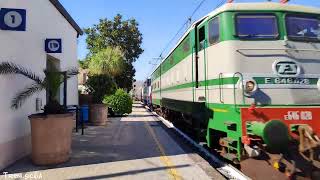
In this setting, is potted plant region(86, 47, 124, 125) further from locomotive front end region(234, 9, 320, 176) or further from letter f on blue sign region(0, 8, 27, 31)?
locomotive front end region(234, 9, 320, 176)

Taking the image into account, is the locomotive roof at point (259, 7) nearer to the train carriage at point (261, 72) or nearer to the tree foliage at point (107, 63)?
the train carriage at point (261, 72)

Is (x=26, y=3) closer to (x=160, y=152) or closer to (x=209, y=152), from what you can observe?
(x=160, y=152)

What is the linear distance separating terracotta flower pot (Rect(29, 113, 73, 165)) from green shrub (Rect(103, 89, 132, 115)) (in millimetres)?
18172

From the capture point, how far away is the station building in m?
9.63

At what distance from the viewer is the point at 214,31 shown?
32.2ft

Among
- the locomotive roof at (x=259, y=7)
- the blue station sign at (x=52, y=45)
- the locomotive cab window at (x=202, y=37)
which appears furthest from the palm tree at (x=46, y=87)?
the locomotive roof at (x=259, y=7)

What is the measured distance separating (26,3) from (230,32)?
5766mm

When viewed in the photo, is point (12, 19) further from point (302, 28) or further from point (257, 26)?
point (302, 28)

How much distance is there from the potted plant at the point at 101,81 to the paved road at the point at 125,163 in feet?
22.2

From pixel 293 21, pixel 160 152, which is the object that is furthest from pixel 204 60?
pixel 160 152

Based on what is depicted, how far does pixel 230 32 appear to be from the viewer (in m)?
9.12

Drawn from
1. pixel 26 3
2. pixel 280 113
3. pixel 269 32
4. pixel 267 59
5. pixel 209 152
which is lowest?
pixel 209 152

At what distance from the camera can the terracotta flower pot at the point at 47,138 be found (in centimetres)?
1000

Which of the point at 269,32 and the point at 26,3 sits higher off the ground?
the point at 26,3
